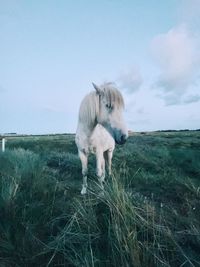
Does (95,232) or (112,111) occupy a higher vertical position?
(112,111)

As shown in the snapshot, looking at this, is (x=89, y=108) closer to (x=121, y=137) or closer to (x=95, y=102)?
(x=95, y=102)

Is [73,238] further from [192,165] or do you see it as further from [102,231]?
[192,165]

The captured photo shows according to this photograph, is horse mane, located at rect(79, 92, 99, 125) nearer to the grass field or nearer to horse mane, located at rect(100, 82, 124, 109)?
horse mane, located at rect(100, 82, 124, 109)

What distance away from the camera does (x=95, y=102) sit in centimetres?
593

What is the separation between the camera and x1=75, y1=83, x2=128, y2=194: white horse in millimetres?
5215

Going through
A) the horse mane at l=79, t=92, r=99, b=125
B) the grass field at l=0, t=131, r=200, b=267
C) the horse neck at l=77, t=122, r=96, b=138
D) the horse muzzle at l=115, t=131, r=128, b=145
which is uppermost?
the horse mane at l=79, t=92, r=99, b=125

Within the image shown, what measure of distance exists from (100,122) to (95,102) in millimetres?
439

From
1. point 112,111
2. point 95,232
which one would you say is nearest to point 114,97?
point 112,111

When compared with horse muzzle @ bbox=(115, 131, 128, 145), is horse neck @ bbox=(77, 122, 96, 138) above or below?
above

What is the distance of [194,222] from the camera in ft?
10.6

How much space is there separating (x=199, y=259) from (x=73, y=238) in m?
1.18

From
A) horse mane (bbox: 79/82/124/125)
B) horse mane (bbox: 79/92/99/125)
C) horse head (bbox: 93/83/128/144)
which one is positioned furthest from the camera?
horse mane (bbox: 79/92/99/125)

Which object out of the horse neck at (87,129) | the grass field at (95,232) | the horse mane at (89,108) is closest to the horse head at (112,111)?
the horse mane at (89,108)

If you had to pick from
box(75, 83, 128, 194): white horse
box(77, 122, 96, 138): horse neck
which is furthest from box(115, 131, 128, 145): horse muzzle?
box(77, 122, 96, 138): horse neck
